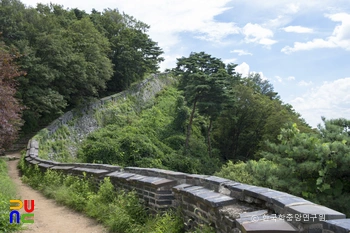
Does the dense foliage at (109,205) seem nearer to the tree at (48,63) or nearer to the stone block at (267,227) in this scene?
the stone block at (267,227)

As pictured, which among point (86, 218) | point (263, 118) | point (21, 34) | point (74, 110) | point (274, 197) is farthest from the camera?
point (263, 118)

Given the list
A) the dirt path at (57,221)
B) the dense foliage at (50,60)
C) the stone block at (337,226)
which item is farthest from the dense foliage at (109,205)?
the dense foliage at (50,60)

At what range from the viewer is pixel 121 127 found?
73.7 feet

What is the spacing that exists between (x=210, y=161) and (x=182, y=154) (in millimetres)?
2385

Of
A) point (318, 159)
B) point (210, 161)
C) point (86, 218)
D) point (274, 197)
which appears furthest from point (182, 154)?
point (274, 197)

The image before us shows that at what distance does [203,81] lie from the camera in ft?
75.4

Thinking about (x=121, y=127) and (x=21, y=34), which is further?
(x=121, y=127)

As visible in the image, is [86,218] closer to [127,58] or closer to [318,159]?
[318,159]

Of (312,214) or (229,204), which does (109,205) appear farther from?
(312,214)

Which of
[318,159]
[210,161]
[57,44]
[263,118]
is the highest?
[57,44]

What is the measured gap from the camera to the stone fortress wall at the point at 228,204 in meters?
2.49

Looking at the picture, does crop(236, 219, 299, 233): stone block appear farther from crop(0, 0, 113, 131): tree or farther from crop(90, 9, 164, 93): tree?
crop(90, 9, 164, 93): tree

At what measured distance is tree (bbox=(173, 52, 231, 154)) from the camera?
2300 cm

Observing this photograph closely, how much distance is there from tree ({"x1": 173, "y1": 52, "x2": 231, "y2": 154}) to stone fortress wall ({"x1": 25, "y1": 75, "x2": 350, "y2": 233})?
17355mm
